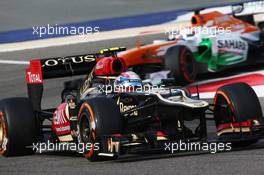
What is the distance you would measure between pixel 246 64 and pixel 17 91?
4.68 m

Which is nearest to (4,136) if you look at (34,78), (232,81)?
(34,78)

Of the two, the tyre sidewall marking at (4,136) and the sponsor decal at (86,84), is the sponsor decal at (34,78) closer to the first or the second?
the sponsor decal at (86,84)

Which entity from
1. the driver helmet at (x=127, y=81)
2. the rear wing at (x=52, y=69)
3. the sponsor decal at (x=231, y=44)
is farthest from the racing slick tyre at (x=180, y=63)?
the driver helmet at (x=127, y=81)

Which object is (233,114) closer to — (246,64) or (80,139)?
(80,139)

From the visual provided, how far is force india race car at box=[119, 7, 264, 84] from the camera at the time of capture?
16078 millimetres

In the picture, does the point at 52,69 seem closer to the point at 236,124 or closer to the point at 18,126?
the point at 18,126

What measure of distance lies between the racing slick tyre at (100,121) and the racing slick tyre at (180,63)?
7172mm

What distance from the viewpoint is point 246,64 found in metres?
16.6

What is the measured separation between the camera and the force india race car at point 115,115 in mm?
7930

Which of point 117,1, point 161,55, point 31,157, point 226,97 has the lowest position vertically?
point 31,157

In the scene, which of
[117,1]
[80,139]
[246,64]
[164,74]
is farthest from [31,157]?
[117,1]

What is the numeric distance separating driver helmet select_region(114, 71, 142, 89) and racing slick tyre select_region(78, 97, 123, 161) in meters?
0.98

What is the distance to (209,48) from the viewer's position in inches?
637

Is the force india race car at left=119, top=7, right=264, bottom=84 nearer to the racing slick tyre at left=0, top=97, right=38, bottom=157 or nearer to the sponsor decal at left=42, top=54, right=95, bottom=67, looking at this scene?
the sponsor decal at left=42, top=54, right=95, bottom=67
